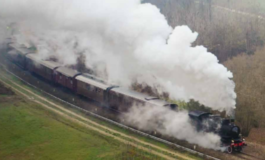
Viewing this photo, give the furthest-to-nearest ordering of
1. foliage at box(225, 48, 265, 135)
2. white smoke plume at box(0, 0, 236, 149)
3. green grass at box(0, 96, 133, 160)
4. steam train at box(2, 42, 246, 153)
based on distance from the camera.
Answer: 1. foliage at box(225, 48, 265, 135)
2. white smoke plume at box(0, 0, 236, 149)
3. steam train at box(2, 42, 246, 153)
4. green grass at box(0, 96, 133, 160)

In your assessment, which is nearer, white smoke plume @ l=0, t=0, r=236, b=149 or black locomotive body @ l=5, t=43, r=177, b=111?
white smoke plume @ l=0, t=0, r=236, b=149

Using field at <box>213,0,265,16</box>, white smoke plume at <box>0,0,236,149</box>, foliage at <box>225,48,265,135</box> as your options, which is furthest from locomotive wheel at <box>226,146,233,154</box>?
field at <box>213,0,265,16</box>

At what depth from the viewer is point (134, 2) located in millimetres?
27312

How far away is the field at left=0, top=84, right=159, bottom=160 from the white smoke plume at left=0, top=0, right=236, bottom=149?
4.94 m

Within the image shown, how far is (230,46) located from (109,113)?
3106 centimetres

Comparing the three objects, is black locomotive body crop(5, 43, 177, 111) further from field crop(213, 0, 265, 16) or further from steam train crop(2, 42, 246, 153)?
field crop(213, 0, 265, 16)

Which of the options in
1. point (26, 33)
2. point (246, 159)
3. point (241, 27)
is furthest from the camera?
point (241, 27)

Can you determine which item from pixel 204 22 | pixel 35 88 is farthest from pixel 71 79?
pixel 204 22

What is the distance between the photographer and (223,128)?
20.4 m

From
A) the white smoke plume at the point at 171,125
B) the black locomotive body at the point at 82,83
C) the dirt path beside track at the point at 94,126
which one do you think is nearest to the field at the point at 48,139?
the dirt path beside track at the point at 94,126

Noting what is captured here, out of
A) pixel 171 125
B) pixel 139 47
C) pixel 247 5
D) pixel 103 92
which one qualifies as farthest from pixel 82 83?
pixel 247 5

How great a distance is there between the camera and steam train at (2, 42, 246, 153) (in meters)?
20.6

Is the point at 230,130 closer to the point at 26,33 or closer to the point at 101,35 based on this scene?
the point at 101,35

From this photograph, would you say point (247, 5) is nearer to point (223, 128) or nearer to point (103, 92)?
point (103, 92)
